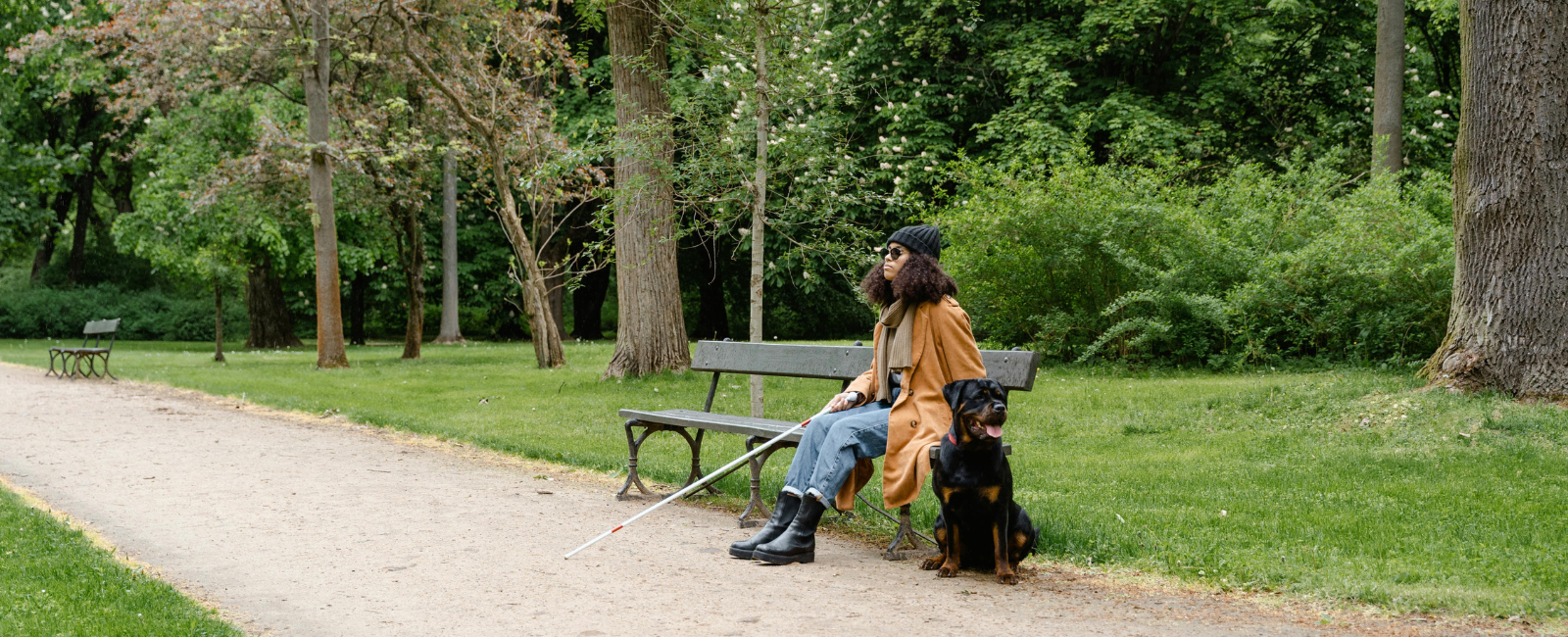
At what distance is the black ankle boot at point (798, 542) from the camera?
5.08 m

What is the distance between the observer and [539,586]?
472 cm

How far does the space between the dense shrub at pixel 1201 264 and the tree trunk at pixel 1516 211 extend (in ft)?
7.54

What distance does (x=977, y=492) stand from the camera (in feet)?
14.9

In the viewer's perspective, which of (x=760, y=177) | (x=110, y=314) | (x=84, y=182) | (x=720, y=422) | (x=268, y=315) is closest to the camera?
(x=720, y=422)

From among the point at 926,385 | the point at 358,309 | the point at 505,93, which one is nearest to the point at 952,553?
the point at 926,385

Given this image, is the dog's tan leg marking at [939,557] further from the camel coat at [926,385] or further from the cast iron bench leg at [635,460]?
the cast iron bench leg at [635,460]

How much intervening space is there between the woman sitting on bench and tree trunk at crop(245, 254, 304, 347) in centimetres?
2538

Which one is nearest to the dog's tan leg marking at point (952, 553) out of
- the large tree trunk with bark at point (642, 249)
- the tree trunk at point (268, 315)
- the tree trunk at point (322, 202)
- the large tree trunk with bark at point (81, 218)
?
the large tree trunk with bark at point (642, 249)

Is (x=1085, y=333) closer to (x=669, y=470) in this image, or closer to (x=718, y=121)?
(x=718, y=121)

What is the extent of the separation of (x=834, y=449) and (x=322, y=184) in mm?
15187

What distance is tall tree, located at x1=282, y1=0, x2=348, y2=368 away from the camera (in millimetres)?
17609

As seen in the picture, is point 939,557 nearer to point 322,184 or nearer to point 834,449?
point 834,449

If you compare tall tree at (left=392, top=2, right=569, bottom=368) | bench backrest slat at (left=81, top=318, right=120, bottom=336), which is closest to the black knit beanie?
tall tree at (left=392, top=2, right=569, bottom=368)

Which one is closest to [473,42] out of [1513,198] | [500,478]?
[500,478]
